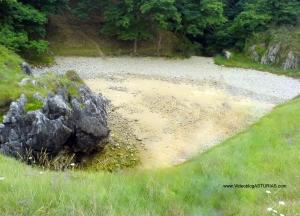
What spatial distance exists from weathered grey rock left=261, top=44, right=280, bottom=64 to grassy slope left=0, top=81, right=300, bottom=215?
18.2 m

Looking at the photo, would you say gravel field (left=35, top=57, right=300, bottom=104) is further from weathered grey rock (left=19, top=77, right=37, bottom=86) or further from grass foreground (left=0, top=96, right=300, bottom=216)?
grass foreground (left=0, top=96, right=300, bottom=216)

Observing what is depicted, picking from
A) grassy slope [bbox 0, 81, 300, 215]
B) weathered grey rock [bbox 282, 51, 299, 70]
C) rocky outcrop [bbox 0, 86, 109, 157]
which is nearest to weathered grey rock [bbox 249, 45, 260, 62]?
weathered grey rock [bbox 282, 51, 299, 70]

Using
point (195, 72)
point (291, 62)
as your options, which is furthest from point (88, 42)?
point (291, 62)

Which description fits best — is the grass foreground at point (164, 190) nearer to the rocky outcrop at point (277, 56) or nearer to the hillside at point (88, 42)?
the rocky outcrop at point (277, 56)

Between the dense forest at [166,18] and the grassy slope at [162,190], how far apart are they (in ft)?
53.6

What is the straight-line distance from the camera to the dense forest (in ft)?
72.2

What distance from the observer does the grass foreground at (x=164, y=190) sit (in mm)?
4289

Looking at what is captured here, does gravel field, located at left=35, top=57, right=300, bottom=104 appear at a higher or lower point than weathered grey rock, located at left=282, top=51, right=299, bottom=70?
lower

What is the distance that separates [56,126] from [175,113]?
6856 mm

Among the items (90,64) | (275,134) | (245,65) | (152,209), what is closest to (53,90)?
(275,134)

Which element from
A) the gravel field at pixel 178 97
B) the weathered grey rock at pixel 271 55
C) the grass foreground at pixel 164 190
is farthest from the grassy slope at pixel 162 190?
the weathered grey rock at pixel 271 55

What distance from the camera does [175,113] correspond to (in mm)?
16891

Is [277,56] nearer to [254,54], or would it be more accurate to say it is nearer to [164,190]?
[254,54]

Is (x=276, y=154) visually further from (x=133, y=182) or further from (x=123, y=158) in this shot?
(x=123, y=158)
